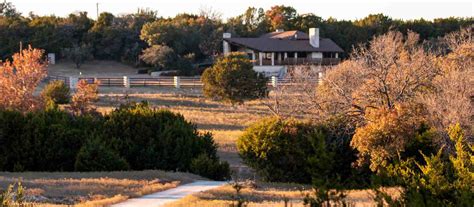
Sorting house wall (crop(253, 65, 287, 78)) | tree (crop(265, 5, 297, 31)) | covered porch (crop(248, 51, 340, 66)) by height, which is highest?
tree (crop(265, 5, 297, 31))

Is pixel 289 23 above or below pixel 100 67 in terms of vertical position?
above

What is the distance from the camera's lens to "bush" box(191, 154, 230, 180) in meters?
25.7

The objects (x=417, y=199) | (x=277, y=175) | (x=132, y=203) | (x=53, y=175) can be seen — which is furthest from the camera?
(x=277, y=175)

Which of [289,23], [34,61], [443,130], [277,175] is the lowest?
[277,175]

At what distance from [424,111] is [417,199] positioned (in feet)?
59.4

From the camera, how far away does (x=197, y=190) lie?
65.0ft

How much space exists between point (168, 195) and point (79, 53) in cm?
5584

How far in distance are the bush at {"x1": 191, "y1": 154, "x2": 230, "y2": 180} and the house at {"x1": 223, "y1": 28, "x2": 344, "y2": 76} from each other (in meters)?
43.1

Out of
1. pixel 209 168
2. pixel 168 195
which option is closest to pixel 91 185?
pixel 168 195

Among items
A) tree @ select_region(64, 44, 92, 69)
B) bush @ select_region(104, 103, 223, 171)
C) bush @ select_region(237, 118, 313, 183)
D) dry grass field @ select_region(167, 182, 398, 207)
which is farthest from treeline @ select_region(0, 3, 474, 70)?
dry grass field @ select_region(167, 182, 398, 207)

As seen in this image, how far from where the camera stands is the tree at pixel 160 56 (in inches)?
2692

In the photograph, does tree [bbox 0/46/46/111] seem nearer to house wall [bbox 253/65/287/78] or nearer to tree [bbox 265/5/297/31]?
house wall [bbox 253/65/287/78]

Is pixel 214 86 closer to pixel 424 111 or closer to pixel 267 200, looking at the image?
pixel 424 111

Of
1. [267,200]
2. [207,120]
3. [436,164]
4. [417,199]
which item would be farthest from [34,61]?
[417,199]
